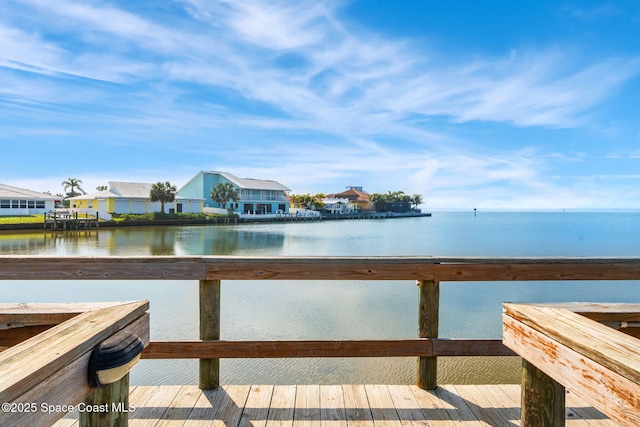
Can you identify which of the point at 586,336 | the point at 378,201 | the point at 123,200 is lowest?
the point at 586,336

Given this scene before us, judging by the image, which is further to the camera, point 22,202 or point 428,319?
point 22,202

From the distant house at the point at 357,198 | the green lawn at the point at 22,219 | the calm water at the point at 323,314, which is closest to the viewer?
the calm water at the point at 323,314

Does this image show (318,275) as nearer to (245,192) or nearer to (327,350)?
(327,350)

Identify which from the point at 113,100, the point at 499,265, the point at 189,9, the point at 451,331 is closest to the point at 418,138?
the point at 113,100

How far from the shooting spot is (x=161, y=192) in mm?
44094

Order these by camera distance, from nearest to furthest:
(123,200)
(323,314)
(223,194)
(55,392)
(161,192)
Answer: (55,392) → (323,314) → (123,200) → (161,192) → (223,194)

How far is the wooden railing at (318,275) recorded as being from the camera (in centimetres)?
239

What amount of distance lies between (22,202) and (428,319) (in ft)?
155

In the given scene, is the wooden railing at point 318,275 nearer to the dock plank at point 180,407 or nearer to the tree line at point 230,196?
the dock plank at point 180,407

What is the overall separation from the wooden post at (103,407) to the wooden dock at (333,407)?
3.97 feet

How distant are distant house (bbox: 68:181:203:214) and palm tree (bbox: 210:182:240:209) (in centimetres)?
509

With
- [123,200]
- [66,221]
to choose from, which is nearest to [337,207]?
[123,200]

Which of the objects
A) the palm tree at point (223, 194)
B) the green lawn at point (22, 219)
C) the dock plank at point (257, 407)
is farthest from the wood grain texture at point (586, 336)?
the palm tree at point (223, 194)

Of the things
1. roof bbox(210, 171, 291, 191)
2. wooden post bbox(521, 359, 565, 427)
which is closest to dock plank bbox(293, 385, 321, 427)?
wooden post bbox(521, 359, 565, 427)
